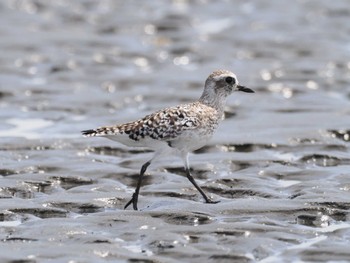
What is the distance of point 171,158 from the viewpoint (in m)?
12.5

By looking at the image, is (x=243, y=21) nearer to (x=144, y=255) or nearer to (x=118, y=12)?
(x=118, y=12)

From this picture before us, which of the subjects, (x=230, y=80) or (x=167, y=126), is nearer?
(x=167, y=126)

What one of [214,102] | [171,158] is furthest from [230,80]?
[171,158]

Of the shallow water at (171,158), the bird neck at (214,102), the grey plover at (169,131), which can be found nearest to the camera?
the shallow water at (171,158)

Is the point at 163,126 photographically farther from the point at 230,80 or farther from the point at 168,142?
the point at 230,80

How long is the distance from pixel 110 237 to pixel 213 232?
873mm

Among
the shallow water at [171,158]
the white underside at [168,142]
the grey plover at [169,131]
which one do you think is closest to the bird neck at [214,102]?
the grey plover at [169,131]

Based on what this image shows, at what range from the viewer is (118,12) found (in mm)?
22297

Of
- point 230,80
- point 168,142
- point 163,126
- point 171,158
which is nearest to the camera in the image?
point 163,126

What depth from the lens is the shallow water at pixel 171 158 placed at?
9125 mm

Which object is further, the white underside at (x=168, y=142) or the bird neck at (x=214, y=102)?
the bird neck at (x=214, y=102)

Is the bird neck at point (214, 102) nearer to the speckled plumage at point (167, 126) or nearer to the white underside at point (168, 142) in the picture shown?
the speckled plumage at point (167, 126)

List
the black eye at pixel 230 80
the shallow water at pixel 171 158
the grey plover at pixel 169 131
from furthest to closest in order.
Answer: the black eye at pixel 230 80 → the grey plover at pixel 169 131 → the shallow water at pixel 171 158

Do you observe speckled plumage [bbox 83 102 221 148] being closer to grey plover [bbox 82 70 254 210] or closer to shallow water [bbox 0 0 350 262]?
grey plover [bbox 82 70 254 210]
